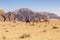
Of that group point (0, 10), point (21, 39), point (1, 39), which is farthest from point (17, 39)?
point (0, 10)

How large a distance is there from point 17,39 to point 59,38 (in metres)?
3.23

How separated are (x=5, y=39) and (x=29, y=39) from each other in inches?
74.7

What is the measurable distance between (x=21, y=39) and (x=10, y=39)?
3.37ft

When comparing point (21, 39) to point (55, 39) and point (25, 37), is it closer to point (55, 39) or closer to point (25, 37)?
point (25, 37)

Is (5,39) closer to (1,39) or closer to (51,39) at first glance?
(1,39)

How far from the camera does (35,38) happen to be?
13070 millimetres

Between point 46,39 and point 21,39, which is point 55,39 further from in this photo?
point 21,39

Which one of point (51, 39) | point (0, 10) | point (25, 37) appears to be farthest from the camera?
point (0, 10)

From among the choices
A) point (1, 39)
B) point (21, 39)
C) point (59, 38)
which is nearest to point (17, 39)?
point (21, 39)

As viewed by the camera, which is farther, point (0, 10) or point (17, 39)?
point (0, 10)

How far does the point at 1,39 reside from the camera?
1294 cm

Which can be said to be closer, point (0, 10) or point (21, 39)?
point (21, 39)

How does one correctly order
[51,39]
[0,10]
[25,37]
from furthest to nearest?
[0,10], [25,37], [51,39]

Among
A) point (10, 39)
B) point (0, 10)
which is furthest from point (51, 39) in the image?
point (0, 10)
